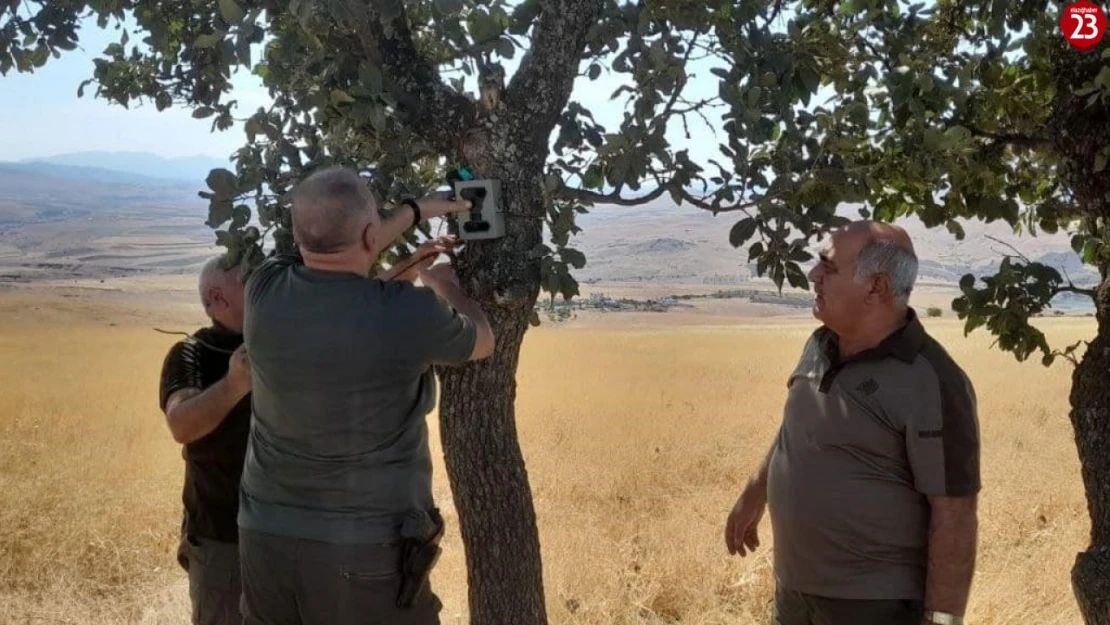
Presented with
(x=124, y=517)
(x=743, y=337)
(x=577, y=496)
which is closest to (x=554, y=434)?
(x=577, y=496)

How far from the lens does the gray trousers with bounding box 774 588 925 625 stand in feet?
8.44

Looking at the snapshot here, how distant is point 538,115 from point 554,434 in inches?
327

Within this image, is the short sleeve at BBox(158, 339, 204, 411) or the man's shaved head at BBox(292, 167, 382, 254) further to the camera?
the short sleeve at BBox(158, 339, 204, 411)

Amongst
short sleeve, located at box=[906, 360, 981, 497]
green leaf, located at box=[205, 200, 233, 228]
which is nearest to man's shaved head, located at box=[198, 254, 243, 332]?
green leaf, located at box=[205, 200, 233, 228]

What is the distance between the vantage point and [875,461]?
2.58m

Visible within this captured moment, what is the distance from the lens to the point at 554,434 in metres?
11.1

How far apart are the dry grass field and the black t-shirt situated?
2162mm

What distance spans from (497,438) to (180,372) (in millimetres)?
1015

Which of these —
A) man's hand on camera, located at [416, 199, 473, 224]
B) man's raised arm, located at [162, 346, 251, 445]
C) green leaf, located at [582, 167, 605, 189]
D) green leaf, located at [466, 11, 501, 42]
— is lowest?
man's raised arm, located at [162, 346, 251, 445]

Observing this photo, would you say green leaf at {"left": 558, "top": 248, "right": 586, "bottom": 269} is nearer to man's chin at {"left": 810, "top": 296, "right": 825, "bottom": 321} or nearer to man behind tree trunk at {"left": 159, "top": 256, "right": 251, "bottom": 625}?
man's chin at {"left": 810, "top": 296, "right": 825, "bottom": 321}

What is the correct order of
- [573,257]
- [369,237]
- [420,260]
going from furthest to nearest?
[420,260]
[573,257]
[369,237]

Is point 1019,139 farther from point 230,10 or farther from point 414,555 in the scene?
point 230,10

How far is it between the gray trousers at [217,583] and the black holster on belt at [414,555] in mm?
915

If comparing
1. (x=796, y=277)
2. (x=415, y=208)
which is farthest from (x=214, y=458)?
(x=796, y=277)
